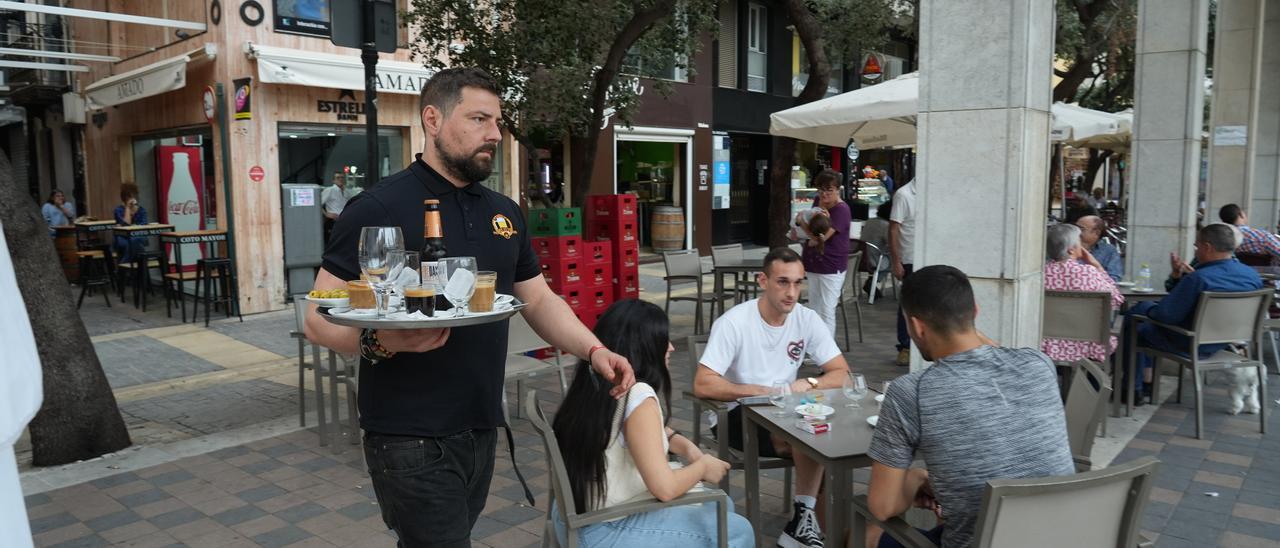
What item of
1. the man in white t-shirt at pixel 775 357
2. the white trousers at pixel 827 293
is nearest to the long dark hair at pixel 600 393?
the man in white t-shirt at pixel 775 357

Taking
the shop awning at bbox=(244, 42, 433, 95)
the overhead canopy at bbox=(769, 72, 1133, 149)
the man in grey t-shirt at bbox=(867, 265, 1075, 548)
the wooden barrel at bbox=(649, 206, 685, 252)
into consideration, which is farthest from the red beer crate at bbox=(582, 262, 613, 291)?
the wooden barrel at bbox=(649, 206, 685, 252)

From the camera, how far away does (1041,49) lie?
4.60m

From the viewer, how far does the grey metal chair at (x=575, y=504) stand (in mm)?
2668

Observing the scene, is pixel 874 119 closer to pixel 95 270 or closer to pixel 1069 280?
pixel 1069 280

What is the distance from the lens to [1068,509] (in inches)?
91.1

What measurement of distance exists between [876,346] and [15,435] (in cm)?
838

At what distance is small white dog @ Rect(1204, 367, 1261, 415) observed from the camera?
610 cm

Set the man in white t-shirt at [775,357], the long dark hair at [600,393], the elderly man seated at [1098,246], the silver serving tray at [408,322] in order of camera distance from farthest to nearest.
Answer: the elderly man seated at [1098,246] < the man in white t-shirt at [775,357] < the long dark hair at [600,393] < the silver serving tray at [408,322]

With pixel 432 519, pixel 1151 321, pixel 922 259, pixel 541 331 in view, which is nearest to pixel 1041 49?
pixel 922 259

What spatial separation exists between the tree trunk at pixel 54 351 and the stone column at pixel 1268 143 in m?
15.6

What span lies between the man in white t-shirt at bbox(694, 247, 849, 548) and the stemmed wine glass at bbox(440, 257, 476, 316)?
7.06 feet

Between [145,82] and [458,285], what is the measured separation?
39.2ft

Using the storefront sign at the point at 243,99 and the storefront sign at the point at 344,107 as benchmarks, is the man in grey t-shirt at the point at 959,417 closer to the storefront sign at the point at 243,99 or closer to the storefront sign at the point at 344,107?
the storefront sign at the point at 243,99

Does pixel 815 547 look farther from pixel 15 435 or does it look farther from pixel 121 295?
pixel 121 295
